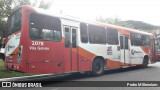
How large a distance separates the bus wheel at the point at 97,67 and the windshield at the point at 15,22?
477 cm

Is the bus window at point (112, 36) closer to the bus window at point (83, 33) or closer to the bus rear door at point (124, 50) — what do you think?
the bus rear door at point (124, 50)

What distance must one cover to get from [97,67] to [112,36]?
250 centimetres

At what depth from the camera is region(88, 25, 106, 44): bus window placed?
12.9 meters

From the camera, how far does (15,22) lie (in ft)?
34.6

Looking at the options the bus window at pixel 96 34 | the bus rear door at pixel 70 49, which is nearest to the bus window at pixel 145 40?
the bus window at pixel 96 34

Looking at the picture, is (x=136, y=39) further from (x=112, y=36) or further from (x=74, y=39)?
(x=74, y=39)

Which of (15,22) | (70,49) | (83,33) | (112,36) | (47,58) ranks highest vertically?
(15,22)

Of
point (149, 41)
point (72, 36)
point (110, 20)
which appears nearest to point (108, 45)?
point (72, 36)

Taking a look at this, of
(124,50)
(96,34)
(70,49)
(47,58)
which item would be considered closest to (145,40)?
(124,50)

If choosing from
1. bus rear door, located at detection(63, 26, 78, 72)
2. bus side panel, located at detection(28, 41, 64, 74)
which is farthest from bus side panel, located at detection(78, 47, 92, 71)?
bus side panel, located at detection(28, 41, 64, 74)

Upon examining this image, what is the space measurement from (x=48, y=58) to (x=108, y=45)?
5.13m

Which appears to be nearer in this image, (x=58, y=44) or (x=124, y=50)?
(x=58, y=44)

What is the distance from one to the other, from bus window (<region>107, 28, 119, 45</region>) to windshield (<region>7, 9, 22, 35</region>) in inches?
233

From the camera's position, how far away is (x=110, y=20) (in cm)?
4156
